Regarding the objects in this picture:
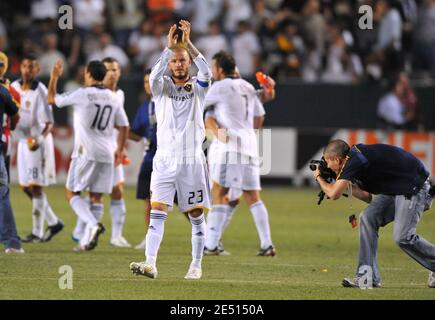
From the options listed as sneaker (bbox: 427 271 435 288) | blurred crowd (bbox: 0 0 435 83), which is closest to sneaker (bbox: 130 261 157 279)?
sneaker (bbox: 427 271 435 288)

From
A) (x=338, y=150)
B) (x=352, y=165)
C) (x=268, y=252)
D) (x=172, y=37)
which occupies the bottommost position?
(x=268, y=252)

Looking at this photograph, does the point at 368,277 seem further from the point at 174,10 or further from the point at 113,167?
the point at 174,10

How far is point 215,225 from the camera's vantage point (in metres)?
15.3

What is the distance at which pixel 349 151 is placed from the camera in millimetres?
11242

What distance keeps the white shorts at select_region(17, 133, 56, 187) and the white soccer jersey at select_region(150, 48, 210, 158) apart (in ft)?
14.9

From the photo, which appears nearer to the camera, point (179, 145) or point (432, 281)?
point (432, 281)

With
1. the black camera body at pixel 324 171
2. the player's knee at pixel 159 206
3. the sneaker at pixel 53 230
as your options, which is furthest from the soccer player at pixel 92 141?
the black camera body at pixel 324 171

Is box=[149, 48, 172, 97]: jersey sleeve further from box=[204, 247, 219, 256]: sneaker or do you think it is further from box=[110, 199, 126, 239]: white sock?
box=[110, 199, 126, 239]: white sock

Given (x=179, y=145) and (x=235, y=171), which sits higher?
(x=179, y=145)

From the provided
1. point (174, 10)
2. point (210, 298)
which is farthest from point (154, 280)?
point (174, 10)

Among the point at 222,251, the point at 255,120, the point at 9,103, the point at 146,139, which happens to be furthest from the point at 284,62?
the point at 9,103

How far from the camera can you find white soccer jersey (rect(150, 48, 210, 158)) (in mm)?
11969

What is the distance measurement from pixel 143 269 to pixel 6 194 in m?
3.29

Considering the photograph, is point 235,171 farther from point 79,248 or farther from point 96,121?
point 79,248
